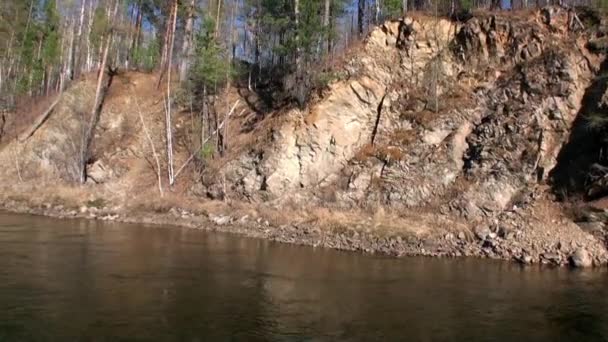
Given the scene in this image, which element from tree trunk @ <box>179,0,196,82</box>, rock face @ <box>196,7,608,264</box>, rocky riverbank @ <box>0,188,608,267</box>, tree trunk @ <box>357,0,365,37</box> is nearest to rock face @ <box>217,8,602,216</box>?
rock face @ <box>196,7,608,264</box>

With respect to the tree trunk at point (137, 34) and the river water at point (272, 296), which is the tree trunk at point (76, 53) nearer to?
the tree trunk at point (137, 34)

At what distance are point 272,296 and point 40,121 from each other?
36141 mm

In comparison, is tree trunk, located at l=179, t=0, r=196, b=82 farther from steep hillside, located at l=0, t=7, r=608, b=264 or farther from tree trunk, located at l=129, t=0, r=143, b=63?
steep hillside, located at l=0, t=7, r=608, b=264

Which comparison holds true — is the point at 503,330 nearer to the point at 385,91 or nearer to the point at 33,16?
the point at 385,91

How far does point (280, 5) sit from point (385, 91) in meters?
9.34

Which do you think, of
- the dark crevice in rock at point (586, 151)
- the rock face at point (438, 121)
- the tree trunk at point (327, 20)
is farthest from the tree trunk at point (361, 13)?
the dark crevice in rock at point (586, 151)

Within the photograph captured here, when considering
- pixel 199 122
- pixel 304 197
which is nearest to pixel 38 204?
pixel 199 122

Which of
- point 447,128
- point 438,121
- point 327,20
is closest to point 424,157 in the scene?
point 447,128

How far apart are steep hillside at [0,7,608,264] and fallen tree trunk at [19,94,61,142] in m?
4.80

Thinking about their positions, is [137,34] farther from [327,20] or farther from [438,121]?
[438,121]

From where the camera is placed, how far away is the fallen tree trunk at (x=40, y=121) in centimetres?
4330

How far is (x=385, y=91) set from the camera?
34.4 m

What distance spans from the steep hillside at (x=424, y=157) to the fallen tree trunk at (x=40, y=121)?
4.80 m

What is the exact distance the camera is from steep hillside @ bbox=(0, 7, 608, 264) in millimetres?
25594
